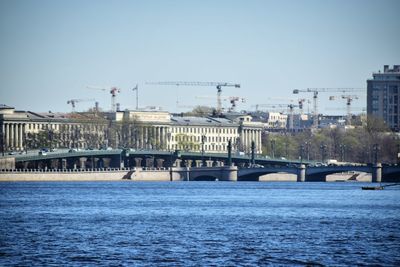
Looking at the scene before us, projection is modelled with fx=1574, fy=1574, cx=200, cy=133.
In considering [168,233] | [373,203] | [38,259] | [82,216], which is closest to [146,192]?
[373,203]

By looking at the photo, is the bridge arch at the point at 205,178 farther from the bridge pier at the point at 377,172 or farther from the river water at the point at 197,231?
the river water at the point at 197,231

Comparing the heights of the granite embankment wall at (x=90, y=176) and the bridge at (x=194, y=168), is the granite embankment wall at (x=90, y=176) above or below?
below

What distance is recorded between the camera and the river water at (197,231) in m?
62.4

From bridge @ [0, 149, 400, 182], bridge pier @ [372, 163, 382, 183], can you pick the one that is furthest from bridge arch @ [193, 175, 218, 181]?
bridge pier @ [372, 163, 382, 183]

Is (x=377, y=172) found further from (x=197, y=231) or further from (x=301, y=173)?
(x=197, y=231)

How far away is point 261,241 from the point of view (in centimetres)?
7012

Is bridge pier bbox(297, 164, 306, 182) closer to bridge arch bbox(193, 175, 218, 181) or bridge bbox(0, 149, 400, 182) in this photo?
bridge bbox(0, 149, 400, 182)

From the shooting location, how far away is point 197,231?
76.4m

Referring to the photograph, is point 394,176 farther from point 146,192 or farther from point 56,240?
point 56,240

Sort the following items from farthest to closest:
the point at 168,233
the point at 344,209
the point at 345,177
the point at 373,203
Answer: the point at 345,177, the point at 373,203, the point at 344,209, the point at 168,233

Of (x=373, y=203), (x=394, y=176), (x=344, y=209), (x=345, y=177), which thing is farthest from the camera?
(x=345, y=177)

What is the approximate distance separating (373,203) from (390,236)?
37.0 meters

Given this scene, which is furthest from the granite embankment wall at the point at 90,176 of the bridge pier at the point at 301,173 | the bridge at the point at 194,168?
the bridge pier at the point at 301,173

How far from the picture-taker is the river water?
6241 centimetres
